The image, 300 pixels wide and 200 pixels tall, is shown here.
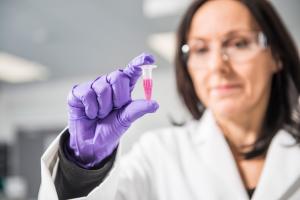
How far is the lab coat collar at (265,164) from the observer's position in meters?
0.74

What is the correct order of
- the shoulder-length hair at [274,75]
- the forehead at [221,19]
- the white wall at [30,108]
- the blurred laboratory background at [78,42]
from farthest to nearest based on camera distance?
the white wall at [30,108], the blurred laboratory background at [78,42], the shoulder-length hair at [274,75], the forehead at [221,19]

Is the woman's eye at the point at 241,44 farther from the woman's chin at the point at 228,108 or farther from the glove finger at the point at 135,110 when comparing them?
the glove finger at the point at 135,110

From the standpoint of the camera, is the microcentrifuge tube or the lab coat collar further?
the lab coat collar

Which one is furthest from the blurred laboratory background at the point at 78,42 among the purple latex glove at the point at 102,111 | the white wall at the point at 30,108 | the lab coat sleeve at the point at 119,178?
the purple latex glove at the point at 102,111

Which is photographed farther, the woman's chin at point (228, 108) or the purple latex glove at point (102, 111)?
the woman's chin at point (228, 108)

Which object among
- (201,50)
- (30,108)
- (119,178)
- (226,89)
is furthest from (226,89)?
(30,108)

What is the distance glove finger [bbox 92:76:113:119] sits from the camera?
51 centimetres

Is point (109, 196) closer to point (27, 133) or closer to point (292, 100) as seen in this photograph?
point (292, 100)

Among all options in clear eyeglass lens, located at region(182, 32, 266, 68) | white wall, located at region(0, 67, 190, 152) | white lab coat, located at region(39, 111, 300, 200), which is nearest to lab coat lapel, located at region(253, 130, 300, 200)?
white lab coat, located at region(39, 111, 300, 200)

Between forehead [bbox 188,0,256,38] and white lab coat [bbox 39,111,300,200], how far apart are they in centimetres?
26

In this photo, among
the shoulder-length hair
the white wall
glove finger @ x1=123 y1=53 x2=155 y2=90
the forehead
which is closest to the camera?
glove finger @ x1=123 y1=53 x2=155 y2=90

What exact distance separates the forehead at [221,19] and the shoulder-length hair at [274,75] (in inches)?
1.3

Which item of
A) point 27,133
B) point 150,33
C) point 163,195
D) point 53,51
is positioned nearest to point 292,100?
point 163,195

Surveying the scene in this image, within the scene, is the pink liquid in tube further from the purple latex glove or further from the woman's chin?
the woman's chin
